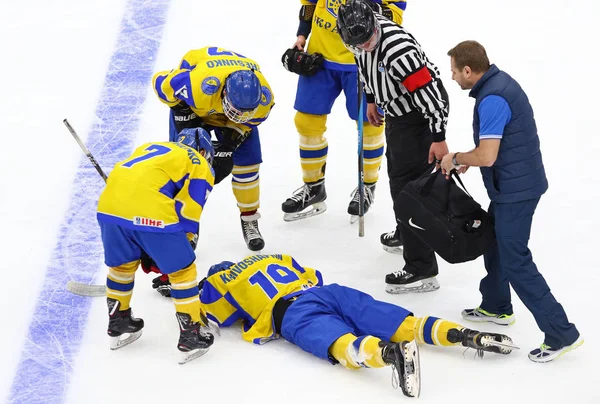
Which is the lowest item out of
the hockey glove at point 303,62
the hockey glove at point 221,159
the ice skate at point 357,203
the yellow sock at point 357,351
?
the yellow sock at point 357,351

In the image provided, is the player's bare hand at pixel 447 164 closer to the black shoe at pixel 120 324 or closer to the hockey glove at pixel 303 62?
the hockey glove at pixel 303 62

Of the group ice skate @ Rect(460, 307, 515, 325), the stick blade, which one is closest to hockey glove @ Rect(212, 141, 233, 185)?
the stick blade

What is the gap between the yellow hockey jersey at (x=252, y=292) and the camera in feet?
13.8

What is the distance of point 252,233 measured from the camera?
5.07 m

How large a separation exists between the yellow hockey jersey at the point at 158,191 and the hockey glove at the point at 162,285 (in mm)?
618

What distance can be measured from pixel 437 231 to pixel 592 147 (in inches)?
67.8

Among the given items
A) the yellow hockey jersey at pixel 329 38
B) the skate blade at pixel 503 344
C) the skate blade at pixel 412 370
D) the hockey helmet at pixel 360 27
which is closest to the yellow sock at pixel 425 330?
the skate blade at pixel 503 344

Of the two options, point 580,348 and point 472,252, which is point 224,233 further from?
point 580,348

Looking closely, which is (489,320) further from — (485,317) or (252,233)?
(252,233)

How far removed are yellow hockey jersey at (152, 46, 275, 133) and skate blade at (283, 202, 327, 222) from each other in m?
0.66

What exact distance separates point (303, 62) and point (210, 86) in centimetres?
66

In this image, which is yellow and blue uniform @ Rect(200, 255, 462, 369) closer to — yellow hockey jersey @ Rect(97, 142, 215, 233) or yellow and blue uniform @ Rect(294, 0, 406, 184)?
yellow hockey jersey @ Rect(97, 142, 215, 233)

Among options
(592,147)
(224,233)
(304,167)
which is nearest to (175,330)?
(224,233)

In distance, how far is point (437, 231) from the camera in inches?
165
